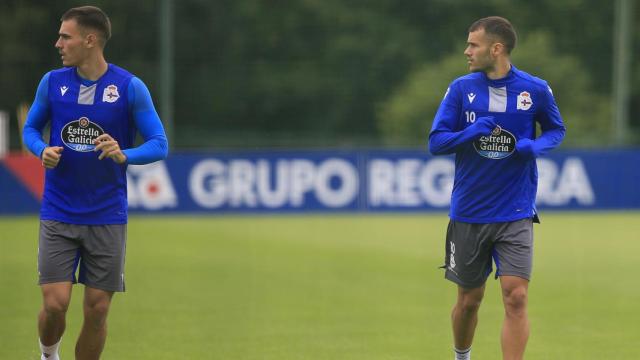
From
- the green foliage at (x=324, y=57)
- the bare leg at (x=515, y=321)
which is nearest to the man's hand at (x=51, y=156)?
the bare leg at (x=515, y=321)

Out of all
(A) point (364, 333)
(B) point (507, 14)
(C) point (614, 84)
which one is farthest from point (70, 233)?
(B) point (507, 14)

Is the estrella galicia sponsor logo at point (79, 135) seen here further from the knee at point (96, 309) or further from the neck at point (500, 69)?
the neck at point (500, 69)

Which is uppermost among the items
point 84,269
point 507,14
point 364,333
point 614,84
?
point 507,14

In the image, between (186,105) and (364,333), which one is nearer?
(364,333)

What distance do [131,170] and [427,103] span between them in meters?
10.2

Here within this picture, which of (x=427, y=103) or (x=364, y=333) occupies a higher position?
(x=427, y=103)

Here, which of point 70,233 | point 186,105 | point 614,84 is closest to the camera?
point 70,233

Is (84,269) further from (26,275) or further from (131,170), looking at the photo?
(131,170)

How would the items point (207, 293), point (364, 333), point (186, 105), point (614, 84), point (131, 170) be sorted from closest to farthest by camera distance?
1. point (364, 333)
2. point (207, 293)
3. point (131, 170)
4. point (614, 84)
5. point (186, 105)

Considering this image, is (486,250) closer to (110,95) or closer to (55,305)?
(110,95)

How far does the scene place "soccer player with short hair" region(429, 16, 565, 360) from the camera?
777cm

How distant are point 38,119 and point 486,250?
2922 mm

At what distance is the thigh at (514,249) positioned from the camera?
7.72 meters

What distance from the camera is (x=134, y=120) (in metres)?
7.48
